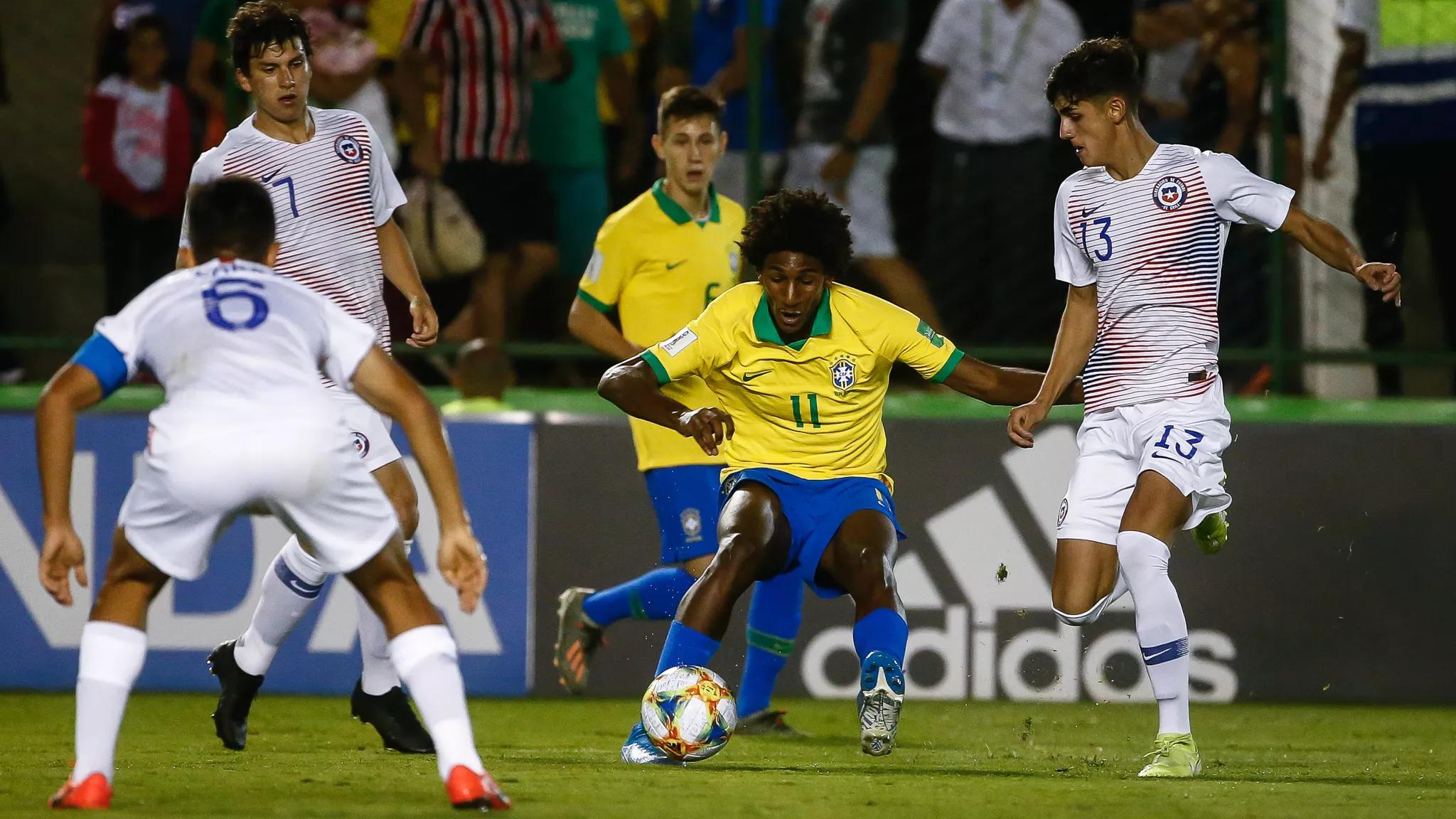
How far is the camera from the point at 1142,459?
6.30m

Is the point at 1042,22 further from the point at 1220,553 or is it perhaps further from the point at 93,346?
the point at 93,346

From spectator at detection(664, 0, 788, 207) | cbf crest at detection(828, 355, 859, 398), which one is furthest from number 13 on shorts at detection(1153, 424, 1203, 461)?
spectator at detection(664, 0, 788, 207)

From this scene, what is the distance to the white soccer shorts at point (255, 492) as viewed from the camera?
15.5 ft

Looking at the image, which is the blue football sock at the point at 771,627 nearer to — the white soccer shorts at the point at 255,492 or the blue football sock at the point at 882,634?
the blue football sock at the point at 882,634

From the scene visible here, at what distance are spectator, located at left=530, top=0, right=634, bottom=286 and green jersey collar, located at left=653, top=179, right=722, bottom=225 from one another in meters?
1.55

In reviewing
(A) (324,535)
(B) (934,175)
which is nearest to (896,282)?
(B) (934,175)

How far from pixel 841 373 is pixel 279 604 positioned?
1951mm

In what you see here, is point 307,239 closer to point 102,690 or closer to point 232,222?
point 232,222

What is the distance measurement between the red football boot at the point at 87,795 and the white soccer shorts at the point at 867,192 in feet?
16.9

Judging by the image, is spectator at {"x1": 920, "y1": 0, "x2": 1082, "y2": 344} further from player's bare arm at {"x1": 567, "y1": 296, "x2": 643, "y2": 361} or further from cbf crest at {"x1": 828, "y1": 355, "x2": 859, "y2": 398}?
cbf crest at {"x1": 828, "y1": 355, "x2": 859, "y2": 398}

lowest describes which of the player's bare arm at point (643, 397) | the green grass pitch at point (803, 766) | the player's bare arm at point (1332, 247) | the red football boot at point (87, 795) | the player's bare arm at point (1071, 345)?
the green grass pitch at point (803, 766)

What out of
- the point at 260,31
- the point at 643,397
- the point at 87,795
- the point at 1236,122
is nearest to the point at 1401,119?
the point at 1236,122

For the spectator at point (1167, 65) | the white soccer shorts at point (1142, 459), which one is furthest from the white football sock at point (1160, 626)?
the spectator at point (1167, 65)

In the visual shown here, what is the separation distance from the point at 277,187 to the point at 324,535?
204 cm
